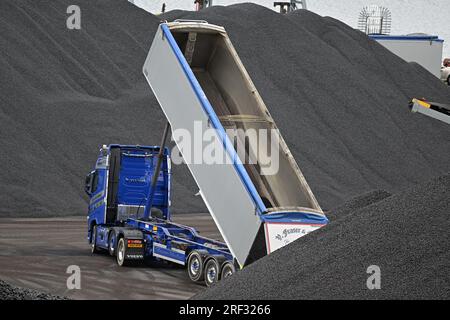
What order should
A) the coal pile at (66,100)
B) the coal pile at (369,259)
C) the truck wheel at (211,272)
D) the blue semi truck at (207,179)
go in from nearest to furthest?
the coal pile at (369,259) → the blue semi truck at (207,179) → the truck wheel at (211,272) → the coal pile at (66,100)

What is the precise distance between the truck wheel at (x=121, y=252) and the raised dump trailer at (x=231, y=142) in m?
3.33

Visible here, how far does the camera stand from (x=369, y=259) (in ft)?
38.0

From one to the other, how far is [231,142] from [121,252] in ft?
13.8

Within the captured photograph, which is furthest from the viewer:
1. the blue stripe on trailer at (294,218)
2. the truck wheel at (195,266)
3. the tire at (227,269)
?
the truck wheel at (195,266)

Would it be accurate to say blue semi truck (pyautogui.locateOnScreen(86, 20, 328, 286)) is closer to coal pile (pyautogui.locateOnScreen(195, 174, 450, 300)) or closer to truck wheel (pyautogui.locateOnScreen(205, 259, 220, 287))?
truck wheel (pyautogui.locateOnScreen(205, 259, 220, 287))

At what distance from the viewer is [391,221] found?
12461 millimetres

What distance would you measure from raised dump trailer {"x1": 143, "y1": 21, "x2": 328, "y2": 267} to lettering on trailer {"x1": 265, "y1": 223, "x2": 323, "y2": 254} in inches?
0.6

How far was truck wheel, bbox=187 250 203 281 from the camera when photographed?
16.7 meters

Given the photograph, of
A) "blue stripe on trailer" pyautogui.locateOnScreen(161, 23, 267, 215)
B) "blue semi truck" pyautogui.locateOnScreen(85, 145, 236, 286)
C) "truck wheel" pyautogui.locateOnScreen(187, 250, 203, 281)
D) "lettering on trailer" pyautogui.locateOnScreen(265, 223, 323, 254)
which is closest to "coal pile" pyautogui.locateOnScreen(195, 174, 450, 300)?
"lettering on trailer" pyautogui.locateOnScreen(265, 223, 323, 254)

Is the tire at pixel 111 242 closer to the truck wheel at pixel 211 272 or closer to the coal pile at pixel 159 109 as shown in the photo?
the truck wheel at pixel 211 272

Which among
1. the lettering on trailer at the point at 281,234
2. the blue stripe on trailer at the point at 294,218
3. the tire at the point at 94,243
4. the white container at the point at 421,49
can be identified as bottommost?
the tire at the point at 94,243

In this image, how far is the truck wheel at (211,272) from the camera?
1598 centimetres

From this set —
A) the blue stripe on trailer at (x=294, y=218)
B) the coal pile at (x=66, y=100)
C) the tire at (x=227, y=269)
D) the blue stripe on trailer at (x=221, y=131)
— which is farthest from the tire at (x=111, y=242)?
the coal pile at (x=66, y=100)

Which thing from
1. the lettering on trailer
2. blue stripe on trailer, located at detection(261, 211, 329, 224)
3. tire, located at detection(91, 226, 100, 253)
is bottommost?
tire, located at detection(91, 226, 100, 253)
